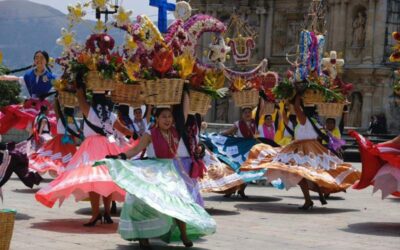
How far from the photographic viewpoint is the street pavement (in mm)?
10758

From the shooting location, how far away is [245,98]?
665 inches

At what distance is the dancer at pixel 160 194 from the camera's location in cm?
978

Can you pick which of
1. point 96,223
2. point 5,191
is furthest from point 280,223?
point 5,191

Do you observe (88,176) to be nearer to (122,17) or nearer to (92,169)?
(92,169)

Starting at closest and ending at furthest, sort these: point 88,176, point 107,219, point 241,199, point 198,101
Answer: point 198,101
point 88,176
point 107,219
point 241,199

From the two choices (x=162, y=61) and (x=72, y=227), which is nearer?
(x=162, y=61)

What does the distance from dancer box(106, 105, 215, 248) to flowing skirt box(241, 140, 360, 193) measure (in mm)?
4648

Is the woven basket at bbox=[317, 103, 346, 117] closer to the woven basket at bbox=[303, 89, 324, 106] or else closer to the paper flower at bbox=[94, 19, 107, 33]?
the woven basket at bbox=[303, 89, 324, 106]

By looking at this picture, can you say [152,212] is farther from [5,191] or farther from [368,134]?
[368,134]

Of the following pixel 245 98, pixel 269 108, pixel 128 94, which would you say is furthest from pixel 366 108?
pixel 128 94

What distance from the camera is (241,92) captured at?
16906 mm

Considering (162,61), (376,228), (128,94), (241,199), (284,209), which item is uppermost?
(162,61)

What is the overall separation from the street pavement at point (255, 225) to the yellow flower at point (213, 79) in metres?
1.87

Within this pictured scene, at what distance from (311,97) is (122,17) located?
4.78 meters
